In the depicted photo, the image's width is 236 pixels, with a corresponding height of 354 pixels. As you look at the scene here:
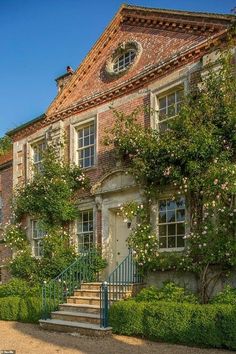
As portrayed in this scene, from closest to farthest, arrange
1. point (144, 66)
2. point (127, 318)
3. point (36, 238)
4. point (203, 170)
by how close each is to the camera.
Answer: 1. point (127, 318)
2. point (203, 170)
3. point (144, 66)
4. point (36, 238)

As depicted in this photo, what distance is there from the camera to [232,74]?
1244 centimetres

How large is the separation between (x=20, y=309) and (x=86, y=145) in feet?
20.0

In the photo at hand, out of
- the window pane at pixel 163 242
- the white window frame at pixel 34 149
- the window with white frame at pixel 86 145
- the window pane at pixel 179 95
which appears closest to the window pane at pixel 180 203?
the window pane at pixel 163 242


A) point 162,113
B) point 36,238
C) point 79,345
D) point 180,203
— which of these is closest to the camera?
point 79,345

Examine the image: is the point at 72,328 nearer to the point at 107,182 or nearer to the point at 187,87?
the point at 107,182

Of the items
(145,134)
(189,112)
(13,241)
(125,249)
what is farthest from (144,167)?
(13,241)

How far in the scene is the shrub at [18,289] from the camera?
1559cm

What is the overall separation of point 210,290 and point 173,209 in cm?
264

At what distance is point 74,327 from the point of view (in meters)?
12.0

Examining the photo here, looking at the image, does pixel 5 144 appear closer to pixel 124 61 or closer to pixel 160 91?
pixel 124 61

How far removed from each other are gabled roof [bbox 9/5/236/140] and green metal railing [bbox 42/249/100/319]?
555 cm

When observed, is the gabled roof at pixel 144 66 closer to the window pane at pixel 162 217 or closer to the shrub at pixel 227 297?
the window pane at pixel 162 217

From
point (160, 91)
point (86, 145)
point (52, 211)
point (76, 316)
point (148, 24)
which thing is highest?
point (148, 24)

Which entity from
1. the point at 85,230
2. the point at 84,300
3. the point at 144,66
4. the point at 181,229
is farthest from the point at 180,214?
the point at 144,66
